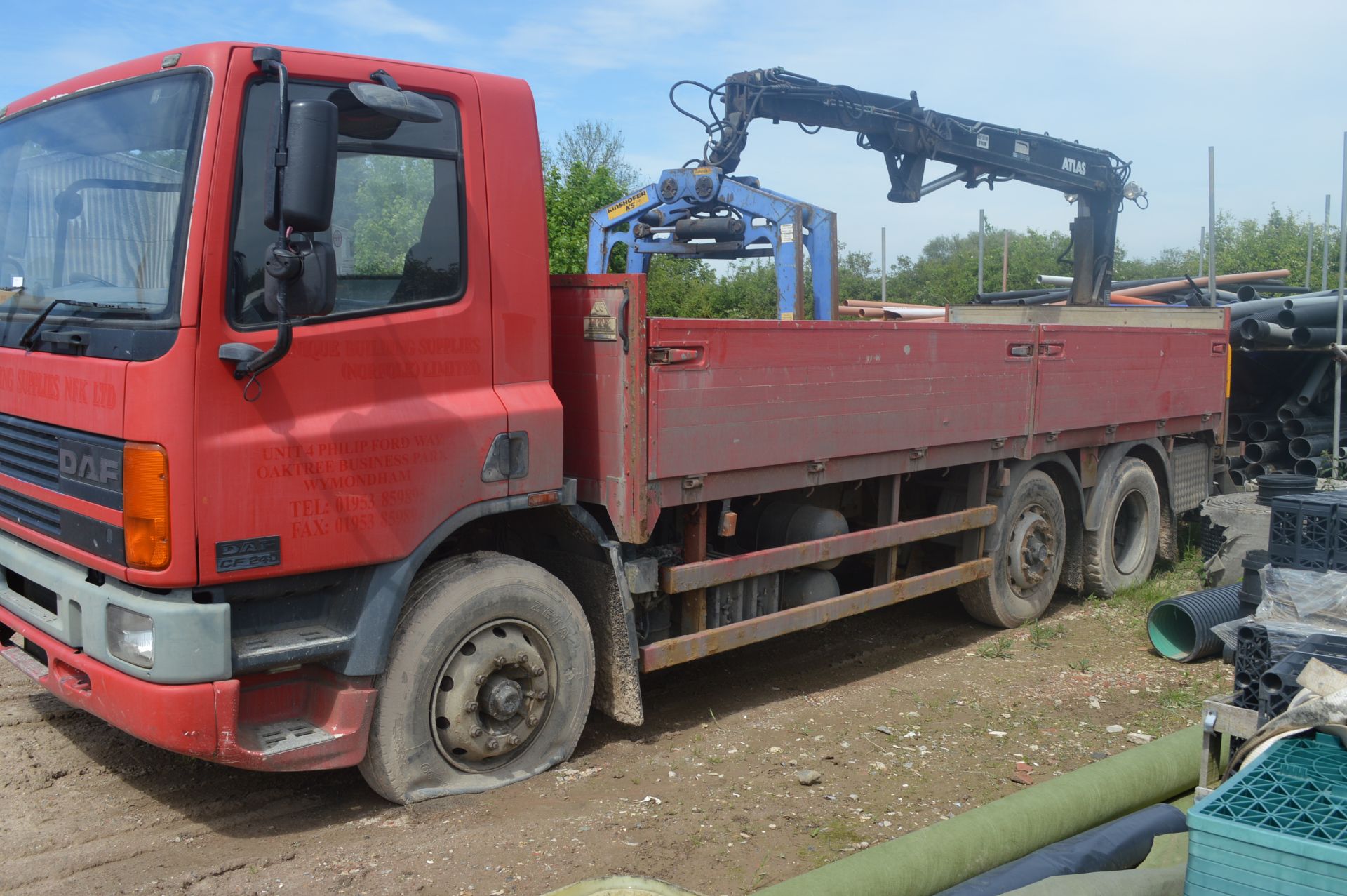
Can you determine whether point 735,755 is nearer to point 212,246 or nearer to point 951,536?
point 951,536

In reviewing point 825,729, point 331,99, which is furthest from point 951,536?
point 331,99

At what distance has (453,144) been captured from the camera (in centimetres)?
414

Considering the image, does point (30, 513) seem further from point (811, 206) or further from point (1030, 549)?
point (1030, 549)

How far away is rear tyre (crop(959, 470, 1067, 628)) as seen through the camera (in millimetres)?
6836

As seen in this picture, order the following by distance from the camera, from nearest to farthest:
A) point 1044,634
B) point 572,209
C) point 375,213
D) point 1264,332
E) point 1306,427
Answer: point 375,213 → point 1044,634 → point 1264,332 → point 1306,427 → point 572,209

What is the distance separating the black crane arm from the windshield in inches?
198

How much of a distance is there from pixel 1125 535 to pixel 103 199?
7202mm

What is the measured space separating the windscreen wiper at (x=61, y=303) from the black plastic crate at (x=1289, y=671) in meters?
3.93

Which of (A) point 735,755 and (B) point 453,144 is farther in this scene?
(A) point 735,755

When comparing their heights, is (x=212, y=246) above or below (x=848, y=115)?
below

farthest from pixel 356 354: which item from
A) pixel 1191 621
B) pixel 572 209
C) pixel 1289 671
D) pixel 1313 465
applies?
pixel 572 209

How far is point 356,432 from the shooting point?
12.5 ft

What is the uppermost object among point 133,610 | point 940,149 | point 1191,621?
point 940,149

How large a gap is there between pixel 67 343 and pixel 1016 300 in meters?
13.0
